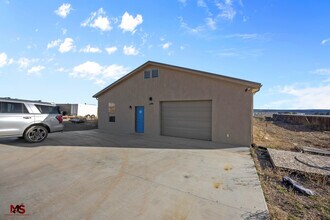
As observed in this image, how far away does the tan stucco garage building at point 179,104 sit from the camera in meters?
8.63

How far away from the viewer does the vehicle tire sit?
8.14 m

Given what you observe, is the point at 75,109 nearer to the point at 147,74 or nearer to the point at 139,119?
the point at 139,119

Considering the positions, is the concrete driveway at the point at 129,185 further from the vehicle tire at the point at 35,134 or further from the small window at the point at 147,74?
the small window at the point at 147,74

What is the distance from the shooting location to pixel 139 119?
41.2 ft

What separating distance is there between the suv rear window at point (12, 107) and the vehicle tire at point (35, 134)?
2.66ft

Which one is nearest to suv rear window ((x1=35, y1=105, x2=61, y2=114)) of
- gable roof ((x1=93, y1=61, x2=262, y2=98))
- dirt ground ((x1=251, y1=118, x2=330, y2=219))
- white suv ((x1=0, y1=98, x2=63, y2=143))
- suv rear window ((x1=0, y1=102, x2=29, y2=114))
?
white suv ((x1=0, y1=98, x2=63, y2=143))

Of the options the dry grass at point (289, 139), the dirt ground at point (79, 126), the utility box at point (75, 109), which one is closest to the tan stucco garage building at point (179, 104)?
the dirt ground at point (79, 126)

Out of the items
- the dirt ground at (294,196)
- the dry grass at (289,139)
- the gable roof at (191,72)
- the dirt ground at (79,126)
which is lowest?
the dirt ground at (294,196)

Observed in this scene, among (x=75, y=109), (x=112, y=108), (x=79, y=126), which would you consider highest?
(x=75, y=109)

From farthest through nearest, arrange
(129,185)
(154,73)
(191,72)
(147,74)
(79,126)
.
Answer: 1. (79,126)
2. (147,74)
3. (154,73)
4. (191,72)
5. (129,185)

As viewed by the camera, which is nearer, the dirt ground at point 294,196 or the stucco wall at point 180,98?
the dirt ground at point 294,196

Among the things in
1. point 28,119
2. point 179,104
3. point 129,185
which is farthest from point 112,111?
point 129,185

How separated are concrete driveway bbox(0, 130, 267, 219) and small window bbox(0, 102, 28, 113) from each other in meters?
1.75

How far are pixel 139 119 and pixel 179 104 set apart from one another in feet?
10.7
